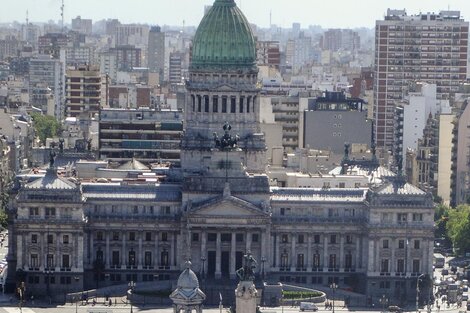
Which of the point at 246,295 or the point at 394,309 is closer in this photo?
the point at 246,295

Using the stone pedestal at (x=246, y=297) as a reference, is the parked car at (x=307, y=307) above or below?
below

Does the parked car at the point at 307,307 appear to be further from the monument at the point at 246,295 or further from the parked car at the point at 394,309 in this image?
the monument at the point at 246,295

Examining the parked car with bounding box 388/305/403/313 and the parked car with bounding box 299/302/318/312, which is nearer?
the parked car with bounding box 388/305/403/313

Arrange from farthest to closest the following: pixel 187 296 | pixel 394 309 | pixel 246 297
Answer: pixel 394 309
pixel 187 296
pixel 246 297

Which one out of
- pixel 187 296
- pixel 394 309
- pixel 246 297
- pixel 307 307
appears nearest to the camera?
pixel 246 297

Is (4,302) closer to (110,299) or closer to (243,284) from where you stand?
(110,299)

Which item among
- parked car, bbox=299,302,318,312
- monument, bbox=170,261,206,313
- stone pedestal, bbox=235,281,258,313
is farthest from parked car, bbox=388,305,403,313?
stone pedestal, bbox=235,281,258,313

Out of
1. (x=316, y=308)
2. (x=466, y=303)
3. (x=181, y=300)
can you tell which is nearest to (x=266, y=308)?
(x=316, y=308)

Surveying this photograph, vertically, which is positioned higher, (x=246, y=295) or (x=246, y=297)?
(x=246, y=295)

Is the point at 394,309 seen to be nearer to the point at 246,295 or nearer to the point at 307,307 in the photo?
the point at 307,307

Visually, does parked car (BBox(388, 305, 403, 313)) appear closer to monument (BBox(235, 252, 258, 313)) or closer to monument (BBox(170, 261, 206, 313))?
monument (BBox(170, 261, 206, 313))

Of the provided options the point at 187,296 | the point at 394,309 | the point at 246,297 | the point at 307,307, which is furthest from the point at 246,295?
the point at 394,309

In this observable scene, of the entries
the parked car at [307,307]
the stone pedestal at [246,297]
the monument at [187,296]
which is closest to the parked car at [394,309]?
the parked car at [307,307]
